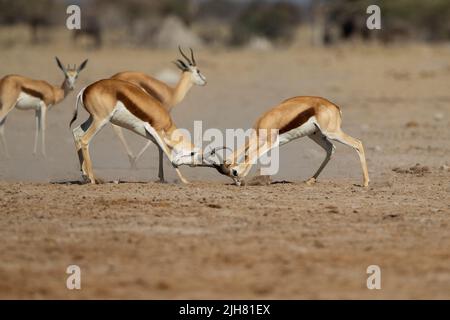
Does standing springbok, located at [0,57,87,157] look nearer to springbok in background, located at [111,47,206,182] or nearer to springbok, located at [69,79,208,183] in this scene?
springbok in background, located at [111,47,206,182]

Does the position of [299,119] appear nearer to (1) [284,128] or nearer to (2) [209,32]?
(1) [284,128]

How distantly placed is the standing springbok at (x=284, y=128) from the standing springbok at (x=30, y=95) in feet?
12.3

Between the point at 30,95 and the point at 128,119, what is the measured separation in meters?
3.68

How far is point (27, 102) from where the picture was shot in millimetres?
13695

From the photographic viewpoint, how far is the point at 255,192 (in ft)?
32.3

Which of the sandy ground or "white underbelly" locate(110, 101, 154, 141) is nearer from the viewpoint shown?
the sandy ground

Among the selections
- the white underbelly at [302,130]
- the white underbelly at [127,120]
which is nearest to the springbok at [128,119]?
the white underbelly at [127,120]

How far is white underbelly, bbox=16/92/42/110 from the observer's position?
44.6 feet

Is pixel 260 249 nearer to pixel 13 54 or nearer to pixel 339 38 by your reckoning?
pixel 13 54

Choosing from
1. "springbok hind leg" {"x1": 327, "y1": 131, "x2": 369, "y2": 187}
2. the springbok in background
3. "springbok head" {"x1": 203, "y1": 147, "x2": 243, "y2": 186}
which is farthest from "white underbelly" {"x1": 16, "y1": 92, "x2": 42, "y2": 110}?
"springbok hind leg" {"x1": 327, "y1": 131, "x2": 369, "y2": 187}

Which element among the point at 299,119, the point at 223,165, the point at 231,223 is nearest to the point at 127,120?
the point at 223,165

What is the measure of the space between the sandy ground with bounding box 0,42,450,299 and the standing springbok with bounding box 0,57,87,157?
43cm

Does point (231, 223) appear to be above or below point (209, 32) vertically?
below

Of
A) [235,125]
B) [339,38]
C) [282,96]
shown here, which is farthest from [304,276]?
[339,38]
